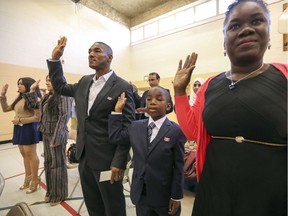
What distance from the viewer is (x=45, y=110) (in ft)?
8.43

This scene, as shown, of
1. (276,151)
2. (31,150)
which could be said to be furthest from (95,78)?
(31,150)

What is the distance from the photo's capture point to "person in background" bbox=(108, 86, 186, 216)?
4.88 ft

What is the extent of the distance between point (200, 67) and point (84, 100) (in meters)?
8.11

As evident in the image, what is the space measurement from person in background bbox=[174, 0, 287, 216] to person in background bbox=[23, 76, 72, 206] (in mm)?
2183

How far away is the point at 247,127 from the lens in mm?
793

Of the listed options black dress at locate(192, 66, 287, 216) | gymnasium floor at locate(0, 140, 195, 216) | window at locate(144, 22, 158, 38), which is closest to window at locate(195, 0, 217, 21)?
window at locate(144, 22, 158, 38)

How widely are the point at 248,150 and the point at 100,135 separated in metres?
1.17

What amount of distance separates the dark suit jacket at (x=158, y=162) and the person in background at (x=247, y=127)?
553 mm

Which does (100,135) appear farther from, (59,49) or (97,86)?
(59,49)

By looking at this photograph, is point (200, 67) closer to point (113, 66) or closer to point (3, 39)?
point (113, 66)

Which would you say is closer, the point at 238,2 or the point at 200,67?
the point at 238,2

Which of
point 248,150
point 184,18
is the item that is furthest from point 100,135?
point 184,18

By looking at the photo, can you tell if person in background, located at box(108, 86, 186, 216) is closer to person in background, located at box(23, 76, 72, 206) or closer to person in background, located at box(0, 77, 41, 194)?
person in background, located at box(23, 76, 72, 206)

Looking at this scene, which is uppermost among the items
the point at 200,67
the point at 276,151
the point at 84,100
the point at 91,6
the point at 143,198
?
the point at 91,6
